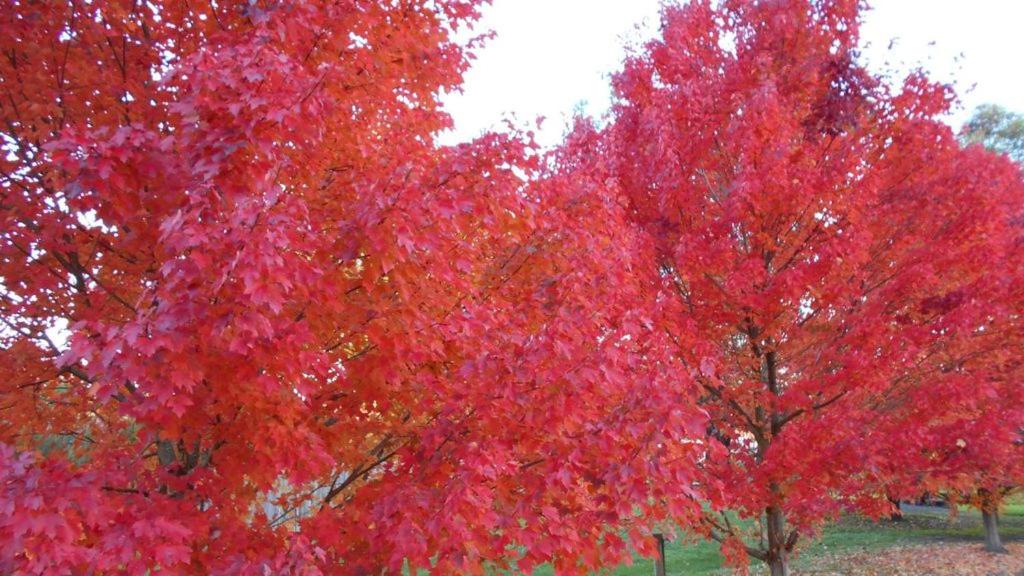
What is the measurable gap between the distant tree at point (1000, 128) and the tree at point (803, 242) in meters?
A: 25.4

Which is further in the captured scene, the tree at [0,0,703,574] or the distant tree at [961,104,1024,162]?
the distant tree at [961,104,1024,162]

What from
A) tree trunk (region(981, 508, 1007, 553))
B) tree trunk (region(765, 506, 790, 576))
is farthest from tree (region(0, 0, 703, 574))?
tree trunk (region(981, 508, 1007, 553))

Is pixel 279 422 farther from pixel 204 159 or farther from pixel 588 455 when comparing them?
pixel 588 455

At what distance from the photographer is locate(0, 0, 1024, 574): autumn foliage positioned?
2838mm

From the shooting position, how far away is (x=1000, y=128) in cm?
2903

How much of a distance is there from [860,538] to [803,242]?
57.2 ft

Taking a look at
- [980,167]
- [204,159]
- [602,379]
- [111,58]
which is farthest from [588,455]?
[980,167]

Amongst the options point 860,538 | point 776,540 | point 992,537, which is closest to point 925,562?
point 992,537

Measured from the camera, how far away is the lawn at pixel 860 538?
17.4 meters

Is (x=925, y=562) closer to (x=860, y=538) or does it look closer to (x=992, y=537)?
(x=992, y=537)

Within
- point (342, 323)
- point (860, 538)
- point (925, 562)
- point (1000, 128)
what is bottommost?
point (925, 562)

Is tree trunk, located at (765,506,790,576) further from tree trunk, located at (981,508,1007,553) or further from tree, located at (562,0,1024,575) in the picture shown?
tree trunk, located at (981,508,1007,553)

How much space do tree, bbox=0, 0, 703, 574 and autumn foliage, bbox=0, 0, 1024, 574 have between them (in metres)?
0.02

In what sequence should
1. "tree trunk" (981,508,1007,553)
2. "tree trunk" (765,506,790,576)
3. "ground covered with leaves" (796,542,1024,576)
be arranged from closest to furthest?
"tree trunk" (765,506,790,576) < "ground covered with leaves" (796,542,1024,576) < "tree trunk" (981,508,1007,553)
